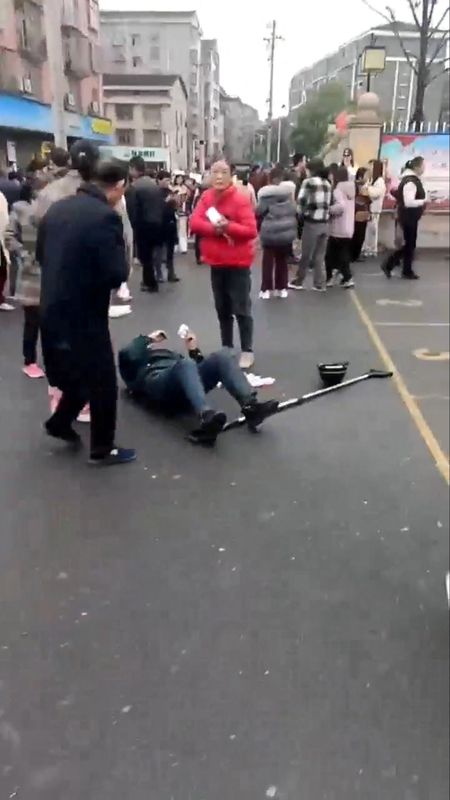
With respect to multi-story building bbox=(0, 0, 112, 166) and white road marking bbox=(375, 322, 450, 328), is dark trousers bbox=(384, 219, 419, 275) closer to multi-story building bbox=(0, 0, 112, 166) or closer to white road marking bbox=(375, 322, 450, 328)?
white road marking bbox=(375, 322, 450, 328)

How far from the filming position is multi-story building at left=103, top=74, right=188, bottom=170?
1.53 meters

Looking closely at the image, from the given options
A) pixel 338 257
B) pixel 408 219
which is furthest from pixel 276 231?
pixel 408 219

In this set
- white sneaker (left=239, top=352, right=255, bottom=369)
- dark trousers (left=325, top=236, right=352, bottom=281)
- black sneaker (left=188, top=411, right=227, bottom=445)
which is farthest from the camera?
dark trousers (left=325, top=236, right=352, bottom=281)

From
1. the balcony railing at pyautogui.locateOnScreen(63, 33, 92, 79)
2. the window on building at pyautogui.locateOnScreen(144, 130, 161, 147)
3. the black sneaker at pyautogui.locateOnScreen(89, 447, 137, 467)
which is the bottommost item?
the black sneaker at pyautogui.locateOnScreen(89, 447, 137, 467)

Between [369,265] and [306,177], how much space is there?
0.56m

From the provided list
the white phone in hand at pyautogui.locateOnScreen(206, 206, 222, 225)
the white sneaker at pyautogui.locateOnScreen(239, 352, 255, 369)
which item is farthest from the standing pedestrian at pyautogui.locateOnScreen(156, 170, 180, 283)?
the white sneaker at pyautogui.locateOnScreen(239, 352, 255, 369)

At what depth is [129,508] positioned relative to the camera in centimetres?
169

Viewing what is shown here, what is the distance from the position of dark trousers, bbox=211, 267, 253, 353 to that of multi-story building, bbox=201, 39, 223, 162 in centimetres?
55

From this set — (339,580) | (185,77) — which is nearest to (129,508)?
(339,580)

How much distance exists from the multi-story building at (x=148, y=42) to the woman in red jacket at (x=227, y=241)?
2.24 feet

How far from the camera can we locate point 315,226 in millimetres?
3801

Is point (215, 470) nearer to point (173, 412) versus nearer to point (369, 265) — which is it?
point (173, 412)

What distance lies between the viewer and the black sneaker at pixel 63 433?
2018 mm

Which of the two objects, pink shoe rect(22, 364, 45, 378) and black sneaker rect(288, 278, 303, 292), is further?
black sneaker rect(288, 278, 303, 292)
